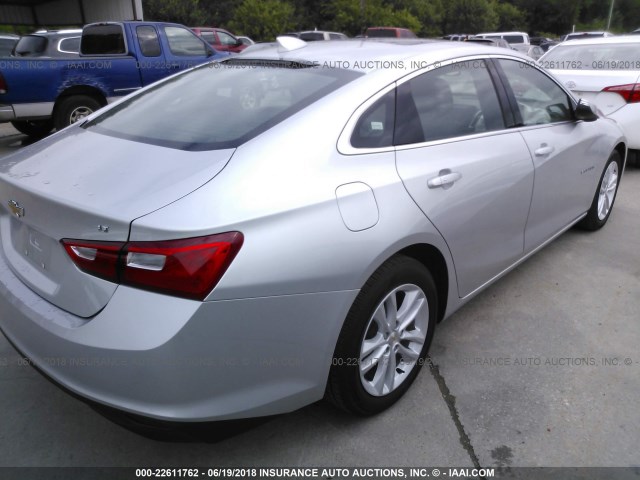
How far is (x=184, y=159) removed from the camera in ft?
Result: 6.56

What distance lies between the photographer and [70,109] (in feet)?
26.7

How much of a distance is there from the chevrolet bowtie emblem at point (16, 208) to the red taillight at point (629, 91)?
6.16m

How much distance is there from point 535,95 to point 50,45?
305 inches

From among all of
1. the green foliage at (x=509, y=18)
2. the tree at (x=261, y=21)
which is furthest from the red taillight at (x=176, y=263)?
the green foliage at (x=509, y=18)

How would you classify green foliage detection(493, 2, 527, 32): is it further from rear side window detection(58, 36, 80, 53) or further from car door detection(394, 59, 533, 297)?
car door detection(394, 59, 533, 297)

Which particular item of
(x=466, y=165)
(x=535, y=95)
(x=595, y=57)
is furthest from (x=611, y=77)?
(x=466, y=165)

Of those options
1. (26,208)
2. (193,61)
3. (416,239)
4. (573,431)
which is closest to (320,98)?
(416,239)

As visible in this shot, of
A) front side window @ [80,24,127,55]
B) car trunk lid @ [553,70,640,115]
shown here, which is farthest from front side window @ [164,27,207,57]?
car trunk lid @ [553,70,640,115]

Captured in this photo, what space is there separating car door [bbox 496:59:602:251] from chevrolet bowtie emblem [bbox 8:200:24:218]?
8.53 feet

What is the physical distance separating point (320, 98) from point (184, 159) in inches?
24.8

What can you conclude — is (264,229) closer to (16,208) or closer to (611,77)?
(16,208)

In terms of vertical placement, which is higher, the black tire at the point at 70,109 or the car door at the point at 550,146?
the car door at the point at 550,146

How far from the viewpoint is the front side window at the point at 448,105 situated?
2.47 m

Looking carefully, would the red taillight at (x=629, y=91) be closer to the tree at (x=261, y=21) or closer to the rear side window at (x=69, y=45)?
the rear side window at (x=69, y=45)
